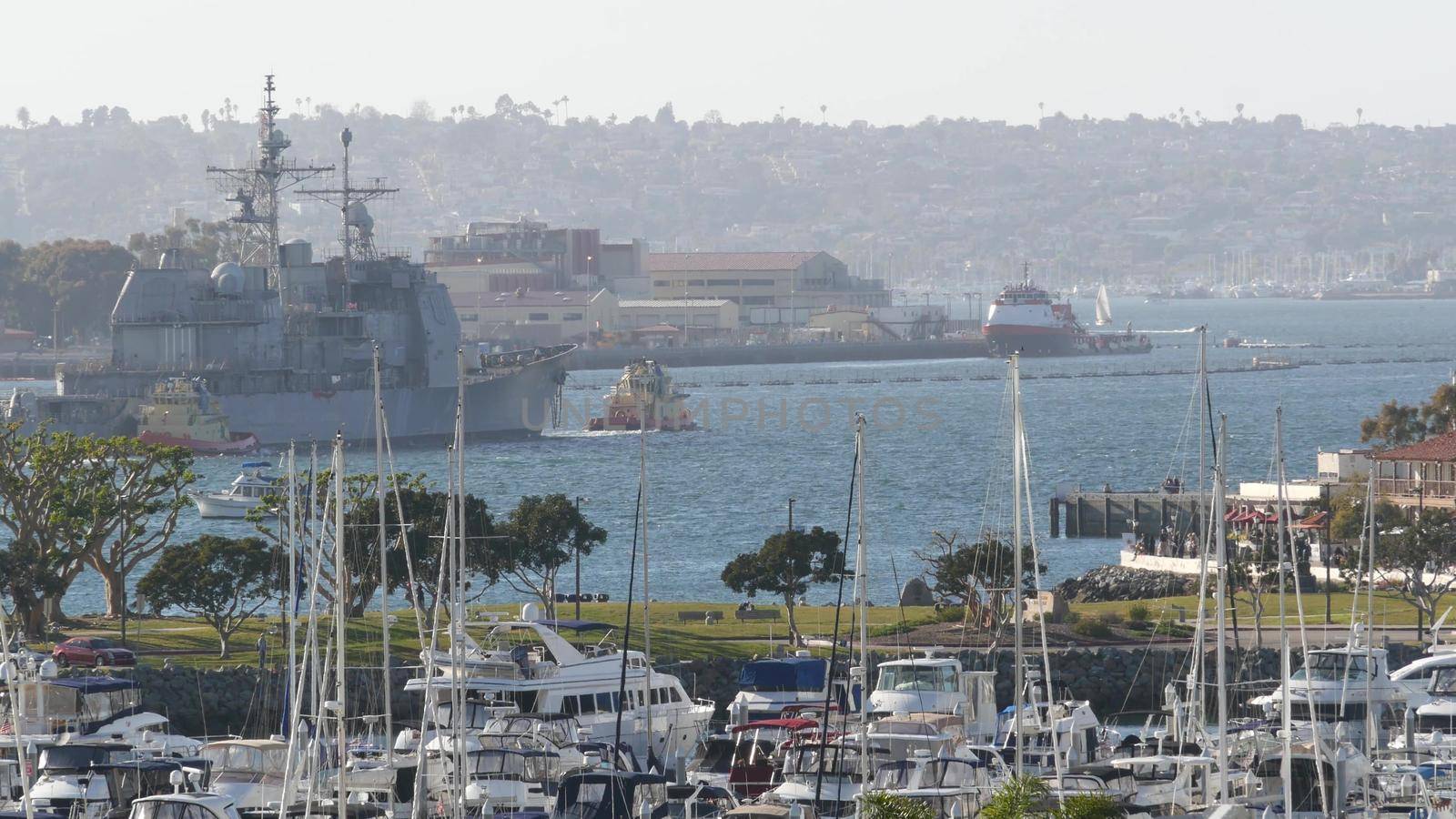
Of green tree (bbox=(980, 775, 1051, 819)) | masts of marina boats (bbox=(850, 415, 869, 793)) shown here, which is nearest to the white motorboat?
masts of marina boats (bbox=(850, 415, 869, 793))

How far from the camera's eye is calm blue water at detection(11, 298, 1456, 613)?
67.4 m

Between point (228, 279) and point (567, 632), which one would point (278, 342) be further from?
point (567, 632)

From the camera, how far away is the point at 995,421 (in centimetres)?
12625

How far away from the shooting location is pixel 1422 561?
42156mm

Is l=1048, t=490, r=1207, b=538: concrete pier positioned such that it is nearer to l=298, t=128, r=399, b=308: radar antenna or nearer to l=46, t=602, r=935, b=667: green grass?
l=46, t=602, r=935, b=667: green grass

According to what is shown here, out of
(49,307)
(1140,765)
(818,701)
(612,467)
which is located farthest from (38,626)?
(49,307)

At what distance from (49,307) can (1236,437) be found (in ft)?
378

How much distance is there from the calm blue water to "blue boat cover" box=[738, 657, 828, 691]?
2.88 m

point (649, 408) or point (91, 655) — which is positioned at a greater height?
point (91, 655)

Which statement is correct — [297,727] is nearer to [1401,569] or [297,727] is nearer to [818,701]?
[818,701]

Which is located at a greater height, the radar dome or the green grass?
the radar dome

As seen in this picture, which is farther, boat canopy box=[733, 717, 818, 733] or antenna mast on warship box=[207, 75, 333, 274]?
antenna mast on warship box=[207, 75, 333, 274]

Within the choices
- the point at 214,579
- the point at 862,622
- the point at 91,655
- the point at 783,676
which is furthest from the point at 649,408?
the point at 862,622

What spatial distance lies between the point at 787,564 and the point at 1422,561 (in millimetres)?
11338
